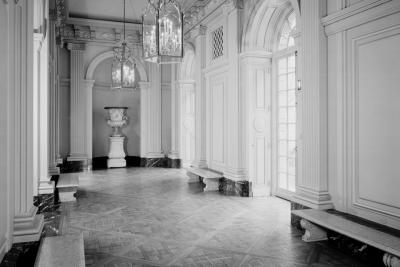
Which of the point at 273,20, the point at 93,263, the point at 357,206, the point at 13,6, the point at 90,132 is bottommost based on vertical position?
the point at 93,263

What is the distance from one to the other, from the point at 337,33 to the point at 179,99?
7478 millimetres

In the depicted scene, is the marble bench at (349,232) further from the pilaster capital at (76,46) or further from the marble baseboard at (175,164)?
the pilaster capital at (76,46)

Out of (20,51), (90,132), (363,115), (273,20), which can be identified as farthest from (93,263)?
(90,132)

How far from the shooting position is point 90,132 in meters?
11.8

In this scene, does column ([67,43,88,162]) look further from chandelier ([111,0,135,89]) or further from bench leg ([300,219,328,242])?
bench leg ([300,219,328,242])

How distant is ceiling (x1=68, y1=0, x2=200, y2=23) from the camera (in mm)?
10398

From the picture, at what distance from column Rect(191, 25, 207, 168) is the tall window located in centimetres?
246

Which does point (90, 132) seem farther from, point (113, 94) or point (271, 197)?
point (271, 197)

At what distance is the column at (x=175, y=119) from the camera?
1180 centimetres

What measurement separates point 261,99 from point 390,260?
4.39 metres

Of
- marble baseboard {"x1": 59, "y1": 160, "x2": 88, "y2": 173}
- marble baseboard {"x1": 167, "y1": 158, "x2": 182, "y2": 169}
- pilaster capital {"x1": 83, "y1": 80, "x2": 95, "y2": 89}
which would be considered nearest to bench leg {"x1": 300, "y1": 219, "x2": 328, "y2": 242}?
marble baseboard {"x1": 167, "y1": 158, "x2": 182, "y2": 169}

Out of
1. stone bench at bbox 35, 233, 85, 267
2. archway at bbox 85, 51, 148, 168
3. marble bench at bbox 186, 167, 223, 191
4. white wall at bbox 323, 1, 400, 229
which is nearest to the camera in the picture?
stone bench at bbox 35, 233, 85, 267

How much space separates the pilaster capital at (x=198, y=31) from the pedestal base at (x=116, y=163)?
4.93m

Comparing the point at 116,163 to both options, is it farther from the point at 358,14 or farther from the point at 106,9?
the point at 358,14
